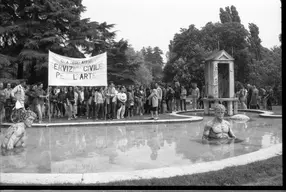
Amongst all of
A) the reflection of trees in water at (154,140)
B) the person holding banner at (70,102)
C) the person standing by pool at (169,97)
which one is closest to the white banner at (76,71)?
the person holding banner at (70,102)

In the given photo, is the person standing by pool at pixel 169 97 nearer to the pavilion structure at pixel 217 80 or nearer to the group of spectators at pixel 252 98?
the pavilion structure at pixel 217 80

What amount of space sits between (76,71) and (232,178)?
11644 millimetres

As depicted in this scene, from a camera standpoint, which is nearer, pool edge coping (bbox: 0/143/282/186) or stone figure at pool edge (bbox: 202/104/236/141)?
pool edge coping (bbox: 0/143/282/186)

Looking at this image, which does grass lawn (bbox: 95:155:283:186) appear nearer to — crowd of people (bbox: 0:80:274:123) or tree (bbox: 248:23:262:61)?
crowd of people (bbox: 0:80:274:123)

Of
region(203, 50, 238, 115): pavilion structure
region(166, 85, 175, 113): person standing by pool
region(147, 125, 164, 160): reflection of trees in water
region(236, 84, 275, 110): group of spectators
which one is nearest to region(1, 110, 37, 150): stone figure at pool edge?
region(147, 125, 164, 160): reflection of trees in water

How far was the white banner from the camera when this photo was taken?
15.5 metres

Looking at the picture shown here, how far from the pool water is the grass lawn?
1363mm

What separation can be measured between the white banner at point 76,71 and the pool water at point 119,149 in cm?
336

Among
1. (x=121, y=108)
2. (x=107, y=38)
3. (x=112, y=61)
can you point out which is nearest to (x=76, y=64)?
(x=121, y=108)

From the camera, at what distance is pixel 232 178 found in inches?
213

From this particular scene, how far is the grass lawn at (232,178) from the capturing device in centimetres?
512

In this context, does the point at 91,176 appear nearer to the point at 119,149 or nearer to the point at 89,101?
the point at 119,149

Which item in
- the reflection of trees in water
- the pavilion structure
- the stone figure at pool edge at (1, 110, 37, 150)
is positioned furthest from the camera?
the pavilion structure

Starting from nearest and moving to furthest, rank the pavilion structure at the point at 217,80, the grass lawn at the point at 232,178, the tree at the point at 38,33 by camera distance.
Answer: the grass lawn at the point at 232,178
the pavilion structure at the point at 217,80
the tree at the point at 38,33
